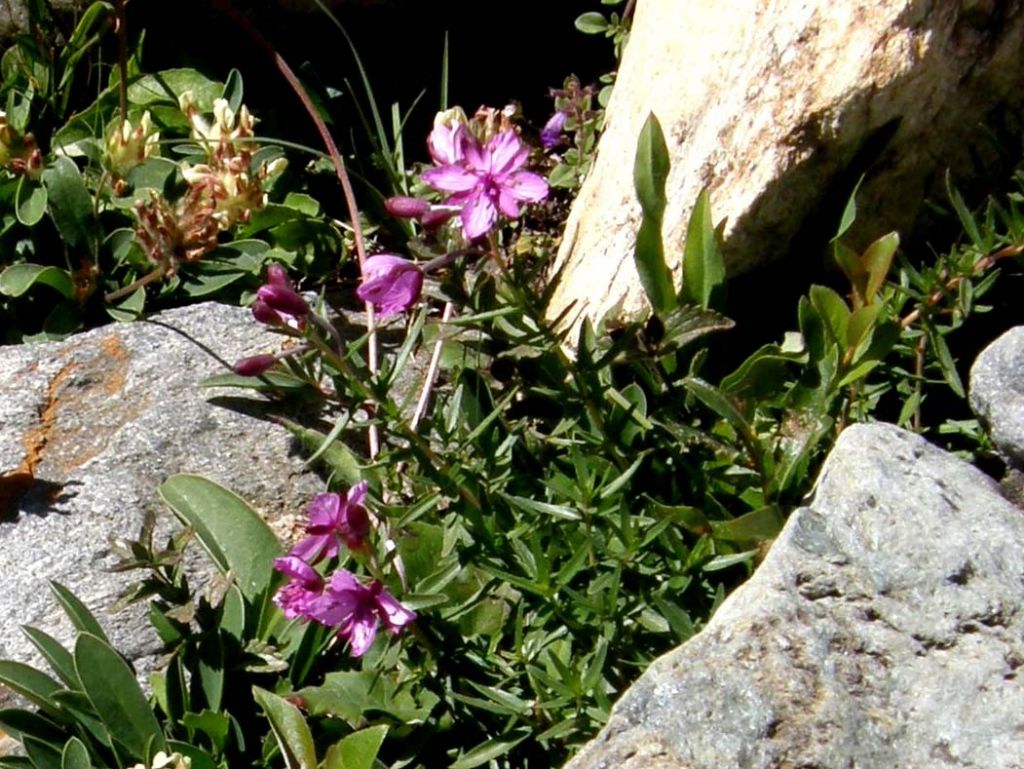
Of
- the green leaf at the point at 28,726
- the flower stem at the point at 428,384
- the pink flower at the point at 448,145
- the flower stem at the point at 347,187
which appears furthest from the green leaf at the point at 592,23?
the green leaf at the point at 28,726

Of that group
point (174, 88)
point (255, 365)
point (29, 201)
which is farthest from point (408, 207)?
point (174, 88)

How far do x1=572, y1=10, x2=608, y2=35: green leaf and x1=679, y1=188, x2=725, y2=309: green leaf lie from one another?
3.88 ft

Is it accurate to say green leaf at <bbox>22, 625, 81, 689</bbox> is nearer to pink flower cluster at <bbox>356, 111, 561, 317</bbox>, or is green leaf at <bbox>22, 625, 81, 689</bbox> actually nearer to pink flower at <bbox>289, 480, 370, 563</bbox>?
pink flower at <bbox>289, 480, 370, 563</bbox>

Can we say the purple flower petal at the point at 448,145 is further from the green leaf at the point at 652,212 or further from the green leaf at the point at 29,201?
the green leaf at the point at 29,201

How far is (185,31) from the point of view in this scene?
14.0 ft

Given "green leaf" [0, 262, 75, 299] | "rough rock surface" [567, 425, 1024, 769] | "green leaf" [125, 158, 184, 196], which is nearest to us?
"rough rock surface" [567, 425, 1024, 769]

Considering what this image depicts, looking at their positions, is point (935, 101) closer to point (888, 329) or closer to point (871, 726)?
point (888, 329)

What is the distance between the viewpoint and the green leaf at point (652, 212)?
2.95m

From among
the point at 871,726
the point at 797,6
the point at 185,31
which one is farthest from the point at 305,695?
the point at 185,31

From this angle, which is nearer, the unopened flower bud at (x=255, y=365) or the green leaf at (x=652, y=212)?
the unopened flower bud at (x=255, y=365)

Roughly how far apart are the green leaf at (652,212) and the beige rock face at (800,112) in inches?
4.7

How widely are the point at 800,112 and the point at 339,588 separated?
1.41m

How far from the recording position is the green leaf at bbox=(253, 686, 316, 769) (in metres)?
2.43

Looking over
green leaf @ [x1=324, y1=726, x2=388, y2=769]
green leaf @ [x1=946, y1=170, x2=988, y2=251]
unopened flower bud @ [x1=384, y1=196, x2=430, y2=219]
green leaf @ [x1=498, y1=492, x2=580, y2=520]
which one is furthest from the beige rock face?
green leaf @ [x1=324, y1=726, x2=388, y2=769]
